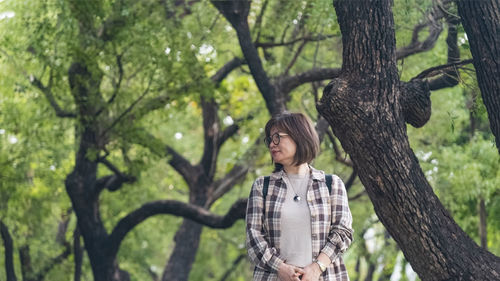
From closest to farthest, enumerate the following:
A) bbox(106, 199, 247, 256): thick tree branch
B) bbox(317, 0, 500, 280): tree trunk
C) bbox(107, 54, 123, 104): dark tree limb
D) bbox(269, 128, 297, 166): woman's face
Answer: bbox(269, 128, 297, 166): woman's face → bbox(317, 0, 500, 280): tree trunk → bbox(107, 54, 123, 104): dark tree limb → bbox(106, 199, 247, 256): thick tree branch

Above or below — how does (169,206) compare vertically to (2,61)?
below

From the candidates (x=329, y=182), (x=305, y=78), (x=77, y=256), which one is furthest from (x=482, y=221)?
(x=329, y=182)

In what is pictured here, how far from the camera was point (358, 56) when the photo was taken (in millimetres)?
6672

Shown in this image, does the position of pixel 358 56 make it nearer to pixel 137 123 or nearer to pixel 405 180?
pixel 405 180

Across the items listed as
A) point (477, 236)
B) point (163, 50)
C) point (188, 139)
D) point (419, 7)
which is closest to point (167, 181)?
point (188, 139)

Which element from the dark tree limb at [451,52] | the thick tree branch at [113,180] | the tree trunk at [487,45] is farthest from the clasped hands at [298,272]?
the thick tree branch at [113,180]

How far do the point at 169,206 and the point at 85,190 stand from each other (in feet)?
4.77

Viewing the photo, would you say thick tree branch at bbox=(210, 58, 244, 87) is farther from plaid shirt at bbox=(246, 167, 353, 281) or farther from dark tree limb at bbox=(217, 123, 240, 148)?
plaid shirt at bbox=(246, 167, 353, 281)

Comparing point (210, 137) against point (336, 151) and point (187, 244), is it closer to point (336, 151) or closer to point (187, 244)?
point (187, 244)

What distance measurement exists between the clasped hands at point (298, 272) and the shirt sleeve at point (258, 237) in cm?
6

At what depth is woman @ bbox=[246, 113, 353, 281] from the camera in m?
5.12

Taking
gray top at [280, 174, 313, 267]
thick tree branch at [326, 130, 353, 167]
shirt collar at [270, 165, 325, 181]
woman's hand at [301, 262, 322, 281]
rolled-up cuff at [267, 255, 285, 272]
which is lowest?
woman's hand at [301, 262, 322, 281]

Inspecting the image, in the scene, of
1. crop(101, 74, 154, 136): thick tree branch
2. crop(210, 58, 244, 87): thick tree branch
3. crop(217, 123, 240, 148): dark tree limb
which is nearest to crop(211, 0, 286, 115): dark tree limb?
crop(101, 74, 154, 136): thick tree branch

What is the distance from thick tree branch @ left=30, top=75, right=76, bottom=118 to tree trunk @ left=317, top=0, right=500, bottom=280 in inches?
298
